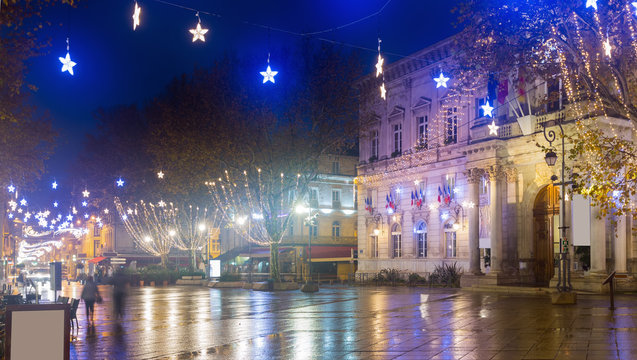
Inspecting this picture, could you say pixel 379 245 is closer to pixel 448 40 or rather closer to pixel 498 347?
pixel 448 40

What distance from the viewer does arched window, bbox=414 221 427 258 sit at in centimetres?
4444

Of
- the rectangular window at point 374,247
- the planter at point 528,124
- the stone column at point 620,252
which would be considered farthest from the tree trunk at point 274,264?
the stone column at point 620,252

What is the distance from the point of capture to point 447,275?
39.7 m

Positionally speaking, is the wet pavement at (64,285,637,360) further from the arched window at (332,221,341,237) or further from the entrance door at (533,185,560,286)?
the arched window at (332,221,341,237)

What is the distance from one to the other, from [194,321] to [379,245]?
29.3 m

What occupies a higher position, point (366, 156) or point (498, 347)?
point (366, 156)

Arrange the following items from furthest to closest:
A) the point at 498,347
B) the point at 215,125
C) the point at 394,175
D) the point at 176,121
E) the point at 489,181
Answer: the point at 394,175, the point at 176,121, the point at 215,125, the point at 489,181, the point at 498,347

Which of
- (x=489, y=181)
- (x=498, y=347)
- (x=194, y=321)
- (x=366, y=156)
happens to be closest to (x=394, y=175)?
(x=366, y=156)

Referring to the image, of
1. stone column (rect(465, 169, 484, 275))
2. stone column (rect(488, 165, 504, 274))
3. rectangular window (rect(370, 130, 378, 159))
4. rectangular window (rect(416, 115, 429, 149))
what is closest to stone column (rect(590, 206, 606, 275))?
stone column (rect(488, 165, 504, 274))

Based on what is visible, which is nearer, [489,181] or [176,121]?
[489,181]

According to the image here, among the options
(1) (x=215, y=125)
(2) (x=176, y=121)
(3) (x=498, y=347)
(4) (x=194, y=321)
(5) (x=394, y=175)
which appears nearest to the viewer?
(3) (x=498, y=347)

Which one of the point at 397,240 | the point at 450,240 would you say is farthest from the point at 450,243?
the point at 397,240

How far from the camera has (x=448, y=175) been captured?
4238 cm

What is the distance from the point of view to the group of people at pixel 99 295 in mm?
21812
